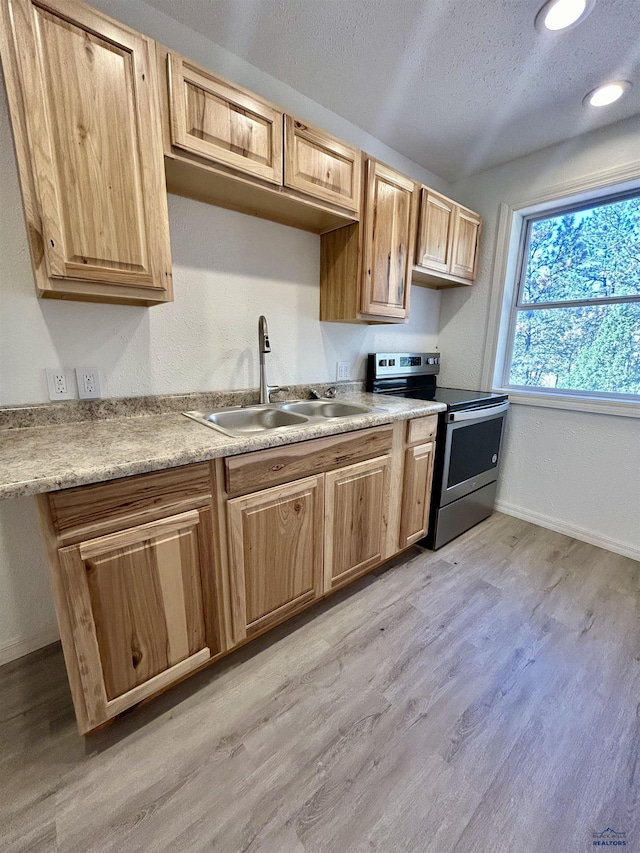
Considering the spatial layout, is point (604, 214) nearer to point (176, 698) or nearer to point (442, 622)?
point (442, 622)

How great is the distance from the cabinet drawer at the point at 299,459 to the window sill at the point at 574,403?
1365 millimetres

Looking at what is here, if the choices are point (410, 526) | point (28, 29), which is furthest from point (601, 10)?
point (410, 526)

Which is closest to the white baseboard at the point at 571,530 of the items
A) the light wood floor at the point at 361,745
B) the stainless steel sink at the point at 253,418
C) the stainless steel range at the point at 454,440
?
the stainless steel range at the point at 454,440

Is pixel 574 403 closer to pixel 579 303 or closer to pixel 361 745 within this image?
pixel 579 303

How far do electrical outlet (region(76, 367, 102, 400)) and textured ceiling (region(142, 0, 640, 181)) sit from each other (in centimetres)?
142

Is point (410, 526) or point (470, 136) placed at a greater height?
point (470, 136)

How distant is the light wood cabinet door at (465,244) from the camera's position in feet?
7.73

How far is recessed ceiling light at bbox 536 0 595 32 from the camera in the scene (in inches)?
49.4

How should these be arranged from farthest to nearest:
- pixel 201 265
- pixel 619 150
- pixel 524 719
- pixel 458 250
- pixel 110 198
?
pixel 458 250 → pixel 619 150 → pixel 201 265 → pixel 524 719 → pixel 110 198

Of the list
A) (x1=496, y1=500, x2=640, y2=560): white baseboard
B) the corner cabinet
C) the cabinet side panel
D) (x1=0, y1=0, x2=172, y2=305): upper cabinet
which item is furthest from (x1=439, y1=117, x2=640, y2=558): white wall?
(x1=0, y1=0, x2=172, y2=305): upper cabinet

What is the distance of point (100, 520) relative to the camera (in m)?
0.96

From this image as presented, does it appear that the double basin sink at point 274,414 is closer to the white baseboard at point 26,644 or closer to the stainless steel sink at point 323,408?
the stainless steel sink at point 323,408

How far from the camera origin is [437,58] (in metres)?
1.55

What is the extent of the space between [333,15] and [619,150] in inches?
69.2
